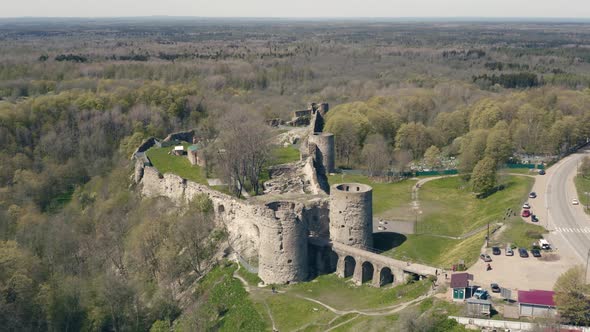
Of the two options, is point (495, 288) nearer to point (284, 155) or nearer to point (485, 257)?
point (485, 257)

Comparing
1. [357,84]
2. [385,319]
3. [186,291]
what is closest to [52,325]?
[186,291]

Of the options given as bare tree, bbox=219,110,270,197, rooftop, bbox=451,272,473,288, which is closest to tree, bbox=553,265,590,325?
rooftop, bbox=451,272,473,288

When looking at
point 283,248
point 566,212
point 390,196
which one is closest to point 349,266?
point 283,248

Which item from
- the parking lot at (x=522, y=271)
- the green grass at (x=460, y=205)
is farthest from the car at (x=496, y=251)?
the green grass at (x=460, y=205)

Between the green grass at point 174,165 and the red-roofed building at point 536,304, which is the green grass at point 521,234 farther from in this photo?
the green grass at point 174,165

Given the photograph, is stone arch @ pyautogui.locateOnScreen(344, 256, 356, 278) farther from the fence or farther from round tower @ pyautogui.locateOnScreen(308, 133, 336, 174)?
round tower @ pyautogui.locateOnScreen(308, 133, 336, 174)
